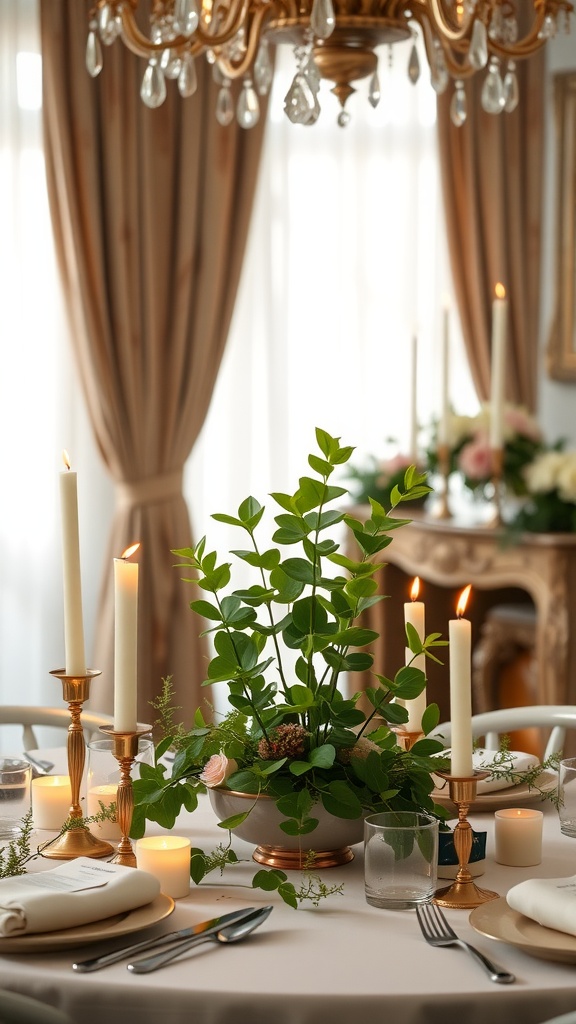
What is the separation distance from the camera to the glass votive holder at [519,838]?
5.34ft

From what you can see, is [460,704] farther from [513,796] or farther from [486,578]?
[486,578]

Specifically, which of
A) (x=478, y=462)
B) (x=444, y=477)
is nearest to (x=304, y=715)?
(x=478, y=462)

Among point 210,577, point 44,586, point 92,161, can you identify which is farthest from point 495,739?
point 92,161

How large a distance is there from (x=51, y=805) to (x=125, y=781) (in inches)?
12.6

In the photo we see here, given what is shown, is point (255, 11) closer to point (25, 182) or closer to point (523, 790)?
point (523, 790)

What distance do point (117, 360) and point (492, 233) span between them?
1.46 meters

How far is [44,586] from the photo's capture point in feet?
13.4

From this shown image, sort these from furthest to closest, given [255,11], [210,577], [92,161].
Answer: [92,161]
[255,11]
[210,577]

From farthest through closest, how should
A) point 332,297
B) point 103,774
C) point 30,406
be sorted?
point 332,297 → point 30,406 → point 103,774

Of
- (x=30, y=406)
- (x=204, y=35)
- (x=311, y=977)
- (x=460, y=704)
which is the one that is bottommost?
(x=311, y=977)

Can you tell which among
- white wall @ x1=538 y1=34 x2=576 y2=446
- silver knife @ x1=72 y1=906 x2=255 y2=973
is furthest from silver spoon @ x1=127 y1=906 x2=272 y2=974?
white wall @ x1=538 y1=34 x2=576 y2=446

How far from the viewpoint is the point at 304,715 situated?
162cm

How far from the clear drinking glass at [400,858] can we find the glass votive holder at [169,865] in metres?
0.22

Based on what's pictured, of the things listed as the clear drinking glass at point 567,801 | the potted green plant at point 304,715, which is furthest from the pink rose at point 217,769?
the clear drinking glass at point 567,801
